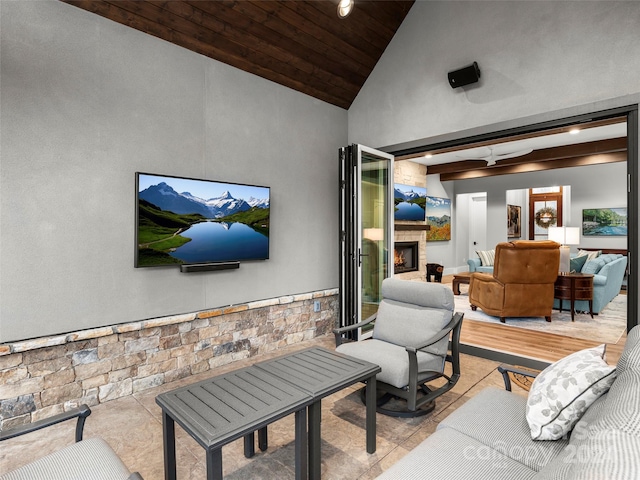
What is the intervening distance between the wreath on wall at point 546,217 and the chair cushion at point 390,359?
28.5ft

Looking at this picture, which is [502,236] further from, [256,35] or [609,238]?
[256,35]

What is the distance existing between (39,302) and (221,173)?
71.1 inches

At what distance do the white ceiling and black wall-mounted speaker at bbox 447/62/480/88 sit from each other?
1704 millimetres

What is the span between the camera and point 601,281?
5.33 m

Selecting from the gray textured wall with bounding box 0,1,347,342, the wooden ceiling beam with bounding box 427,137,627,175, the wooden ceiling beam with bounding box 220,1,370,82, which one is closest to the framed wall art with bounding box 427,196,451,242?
the wooden ceiling beam with bounding box 427,137,627,175

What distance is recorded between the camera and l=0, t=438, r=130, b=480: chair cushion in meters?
1.33

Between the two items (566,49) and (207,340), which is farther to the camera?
(207,340)

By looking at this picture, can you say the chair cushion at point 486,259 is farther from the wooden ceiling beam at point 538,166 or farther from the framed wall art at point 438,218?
the wooden ceiling beam at point 538,166

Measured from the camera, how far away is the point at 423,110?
4.06m

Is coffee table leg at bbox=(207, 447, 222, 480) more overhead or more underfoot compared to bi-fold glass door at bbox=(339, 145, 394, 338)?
more underfoot

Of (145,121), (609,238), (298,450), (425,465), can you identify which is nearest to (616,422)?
(425,465)

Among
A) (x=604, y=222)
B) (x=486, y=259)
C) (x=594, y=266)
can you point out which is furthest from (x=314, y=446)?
(x=604, y=222)

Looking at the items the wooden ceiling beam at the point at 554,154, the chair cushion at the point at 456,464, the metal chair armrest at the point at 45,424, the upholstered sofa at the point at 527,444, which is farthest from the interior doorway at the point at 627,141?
the metal chair armrest at the point at 45,424

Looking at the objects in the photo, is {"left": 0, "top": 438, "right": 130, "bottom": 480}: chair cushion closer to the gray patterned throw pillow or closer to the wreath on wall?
the gray patterned throw pillow
